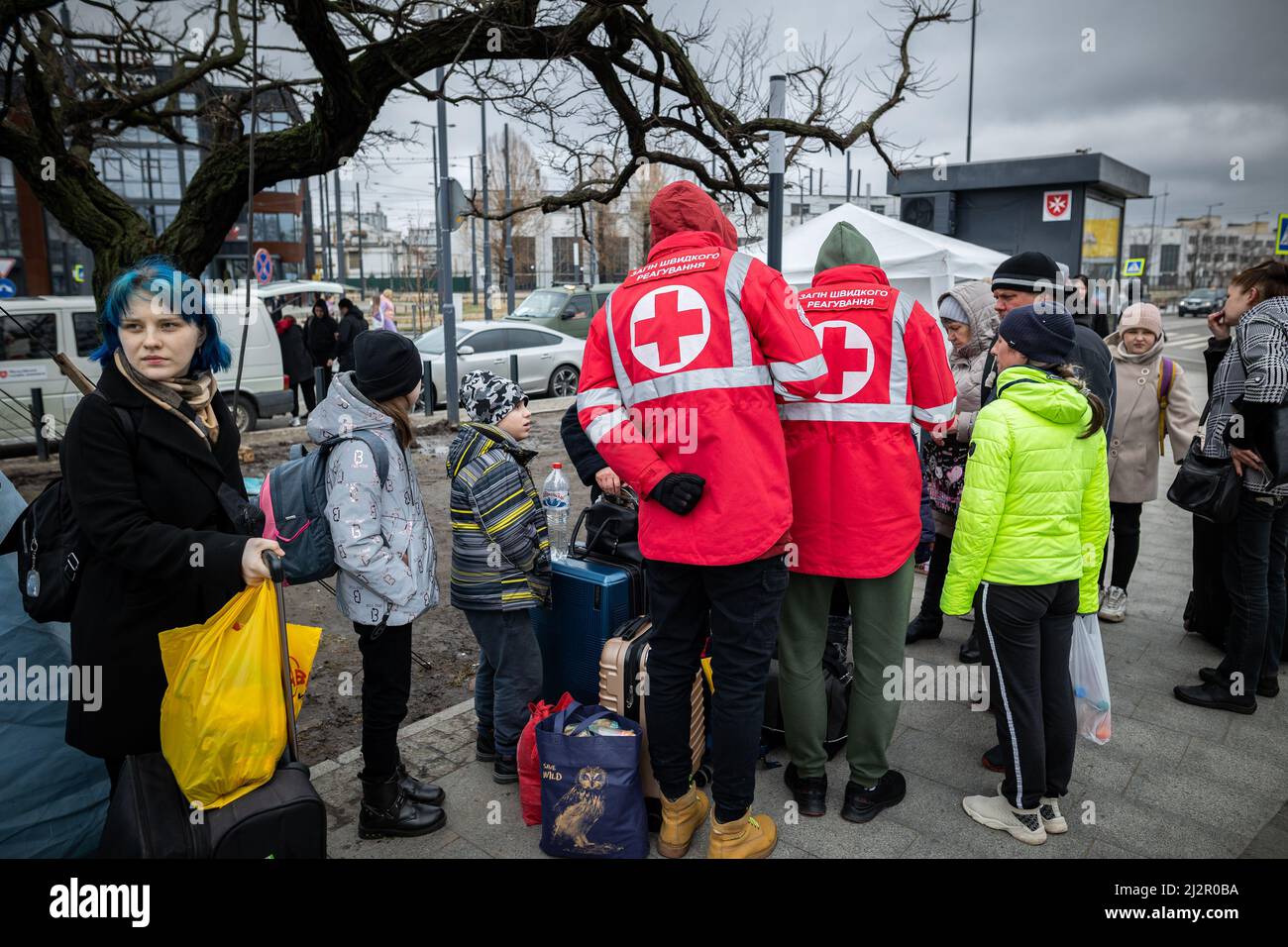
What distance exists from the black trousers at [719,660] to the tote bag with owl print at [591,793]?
0.12m

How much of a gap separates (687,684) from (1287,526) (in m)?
3.09

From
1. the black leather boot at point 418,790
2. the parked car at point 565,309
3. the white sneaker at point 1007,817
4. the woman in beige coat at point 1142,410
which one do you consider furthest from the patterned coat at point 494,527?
the parked car at point 565,309

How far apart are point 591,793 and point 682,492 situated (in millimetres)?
1053

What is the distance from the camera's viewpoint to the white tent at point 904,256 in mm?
9422

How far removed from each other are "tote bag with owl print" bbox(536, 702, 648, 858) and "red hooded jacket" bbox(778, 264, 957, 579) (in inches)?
35.3

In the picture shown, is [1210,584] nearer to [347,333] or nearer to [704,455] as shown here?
[704,455]

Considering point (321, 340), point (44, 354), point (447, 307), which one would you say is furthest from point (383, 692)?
point (321, 340)

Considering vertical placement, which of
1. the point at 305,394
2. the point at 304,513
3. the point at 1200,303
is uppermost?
the point at 1200,303

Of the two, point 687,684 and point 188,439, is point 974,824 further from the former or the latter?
point 188,439

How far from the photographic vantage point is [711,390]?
267 cm

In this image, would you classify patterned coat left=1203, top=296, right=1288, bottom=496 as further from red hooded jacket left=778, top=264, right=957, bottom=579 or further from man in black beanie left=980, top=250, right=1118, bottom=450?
red hooded jacket left=778, top=264, right=957, bottom=579

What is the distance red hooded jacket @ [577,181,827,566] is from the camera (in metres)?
2.65

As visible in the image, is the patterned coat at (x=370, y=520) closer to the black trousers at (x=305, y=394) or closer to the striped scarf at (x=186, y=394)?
the striped scarf at (x=186, y=394)

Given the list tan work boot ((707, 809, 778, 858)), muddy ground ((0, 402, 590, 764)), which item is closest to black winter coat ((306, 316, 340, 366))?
muddy ground ((0, 402, 590, 764))
